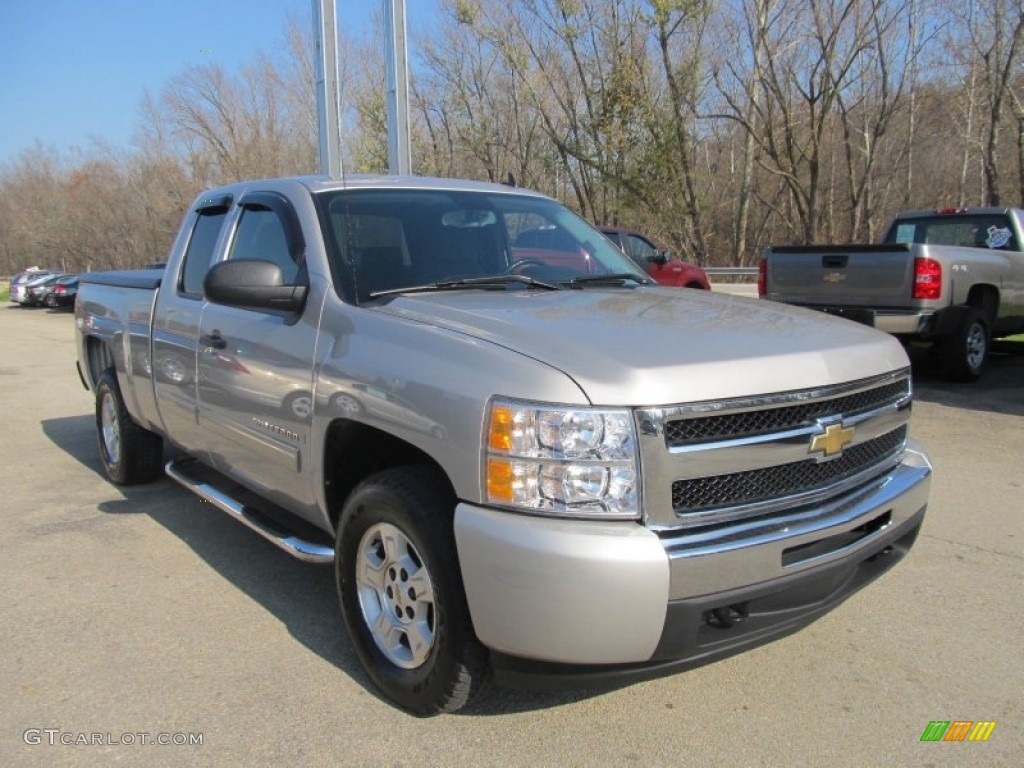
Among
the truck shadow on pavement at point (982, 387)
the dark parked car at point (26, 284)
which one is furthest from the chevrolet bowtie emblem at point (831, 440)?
the dark parked car at point (26, 284)

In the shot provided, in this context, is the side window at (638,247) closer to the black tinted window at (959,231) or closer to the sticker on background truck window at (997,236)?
the black tinted window at (959,231)

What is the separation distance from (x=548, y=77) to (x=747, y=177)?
30.6ft

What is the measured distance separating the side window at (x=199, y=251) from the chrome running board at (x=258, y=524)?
3.36 ft

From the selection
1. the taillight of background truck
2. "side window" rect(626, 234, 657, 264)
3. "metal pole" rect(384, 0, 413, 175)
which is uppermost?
"metal pole" rect(384, 0, 413, 175)

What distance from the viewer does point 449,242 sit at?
3.70 meters

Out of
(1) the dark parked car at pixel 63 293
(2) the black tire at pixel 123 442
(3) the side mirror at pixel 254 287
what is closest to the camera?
(3) the side mirror at pixel 254 287

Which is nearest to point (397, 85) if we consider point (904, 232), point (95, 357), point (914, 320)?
point (904, 232)

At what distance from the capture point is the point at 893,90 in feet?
102

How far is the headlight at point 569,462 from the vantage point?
229 cm

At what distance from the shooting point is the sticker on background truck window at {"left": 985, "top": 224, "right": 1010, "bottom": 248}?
9791 mm

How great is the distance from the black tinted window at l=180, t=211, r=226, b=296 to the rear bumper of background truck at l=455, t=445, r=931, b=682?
2715mm

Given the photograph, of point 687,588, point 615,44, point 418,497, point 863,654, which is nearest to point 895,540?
point 863,654

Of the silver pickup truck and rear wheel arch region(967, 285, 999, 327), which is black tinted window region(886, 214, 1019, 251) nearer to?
rear wheel arch region(967, 285, 999, 327)

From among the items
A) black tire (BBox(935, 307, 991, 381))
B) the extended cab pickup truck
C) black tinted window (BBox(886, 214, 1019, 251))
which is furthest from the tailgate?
black tinted window (BBox(886, 214, 1019, 251))
